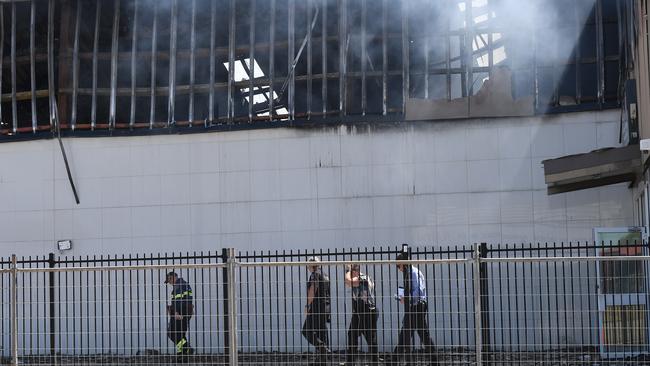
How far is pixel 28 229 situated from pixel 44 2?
12.5 ft

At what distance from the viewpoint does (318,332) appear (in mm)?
11469

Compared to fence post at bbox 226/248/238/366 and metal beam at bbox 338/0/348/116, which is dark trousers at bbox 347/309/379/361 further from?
metal beam at bbox 338/0/348/116

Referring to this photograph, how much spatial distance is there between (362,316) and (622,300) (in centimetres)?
328

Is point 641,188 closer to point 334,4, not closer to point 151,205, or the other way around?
point 334,4

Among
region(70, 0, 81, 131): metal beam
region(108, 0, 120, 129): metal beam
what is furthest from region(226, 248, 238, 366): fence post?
region(70, 0, 81, 131): metal beam

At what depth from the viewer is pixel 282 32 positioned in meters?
16.4

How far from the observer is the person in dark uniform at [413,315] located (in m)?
11.3

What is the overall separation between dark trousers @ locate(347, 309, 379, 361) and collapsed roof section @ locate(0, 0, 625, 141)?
429 centimetres

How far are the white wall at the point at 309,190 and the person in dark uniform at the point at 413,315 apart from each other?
3.18m

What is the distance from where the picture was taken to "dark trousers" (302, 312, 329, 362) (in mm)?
11358

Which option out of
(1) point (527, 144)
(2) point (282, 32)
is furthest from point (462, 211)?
(2) point (282, 32)

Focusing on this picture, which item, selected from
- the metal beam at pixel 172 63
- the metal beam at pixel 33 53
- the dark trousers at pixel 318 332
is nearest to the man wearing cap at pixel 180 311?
the dark trousers at pixel 318 332

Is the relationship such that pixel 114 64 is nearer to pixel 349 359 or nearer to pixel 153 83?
pixel 153 83

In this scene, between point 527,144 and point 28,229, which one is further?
point 28,229
